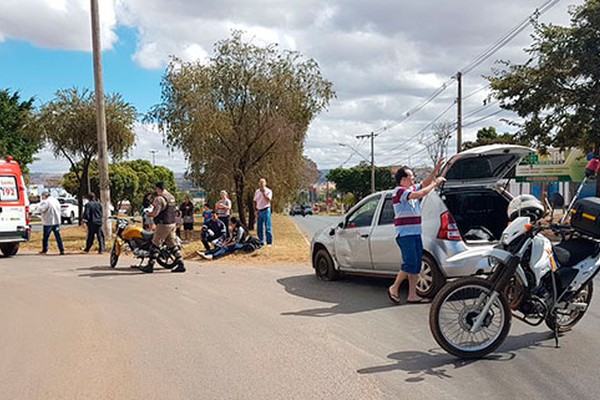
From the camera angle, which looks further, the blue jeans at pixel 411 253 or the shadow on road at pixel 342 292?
the shadow on road at pixel 342 292

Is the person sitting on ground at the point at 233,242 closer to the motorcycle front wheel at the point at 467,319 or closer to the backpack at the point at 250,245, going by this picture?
the backpack at the point at 250,245

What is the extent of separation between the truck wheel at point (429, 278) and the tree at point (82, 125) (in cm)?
1795

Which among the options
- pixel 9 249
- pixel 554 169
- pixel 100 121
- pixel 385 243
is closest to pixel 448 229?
pixel 385 243

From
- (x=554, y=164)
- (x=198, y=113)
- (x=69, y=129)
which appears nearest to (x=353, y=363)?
(x=198, y=113)

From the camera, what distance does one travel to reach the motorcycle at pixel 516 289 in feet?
18.0

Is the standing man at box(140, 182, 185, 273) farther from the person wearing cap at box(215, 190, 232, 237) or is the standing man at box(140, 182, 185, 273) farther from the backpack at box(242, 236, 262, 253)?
the person wearing cap at box(215, 190, 232, 237)

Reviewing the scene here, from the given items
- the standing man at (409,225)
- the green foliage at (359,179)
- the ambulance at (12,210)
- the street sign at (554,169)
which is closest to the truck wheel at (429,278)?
the standing man at (409,225)

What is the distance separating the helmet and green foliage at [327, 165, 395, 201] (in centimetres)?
7810

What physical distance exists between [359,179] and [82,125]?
217ft

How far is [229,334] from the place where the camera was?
6.63 metres

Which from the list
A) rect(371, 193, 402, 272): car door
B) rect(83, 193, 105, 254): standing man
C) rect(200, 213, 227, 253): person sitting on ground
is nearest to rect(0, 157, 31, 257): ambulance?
rect(83, 193, 105, 254): standing man

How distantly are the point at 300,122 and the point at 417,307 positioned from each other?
16194 millimetres

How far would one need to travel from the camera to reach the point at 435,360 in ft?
18.2

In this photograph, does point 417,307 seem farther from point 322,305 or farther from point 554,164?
point 554,164
